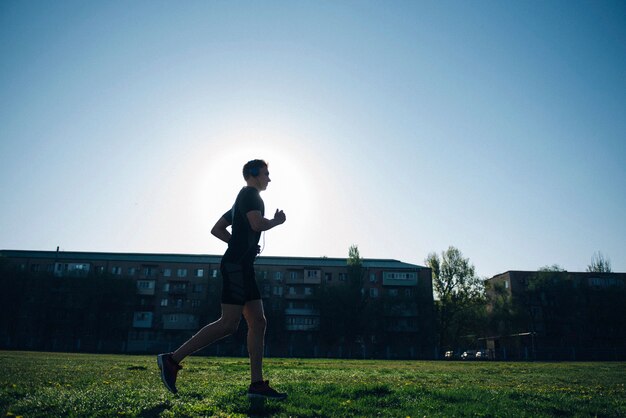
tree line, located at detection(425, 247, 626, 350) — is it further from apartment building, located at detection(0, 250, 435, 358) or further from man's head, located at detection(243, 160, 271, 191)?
man's head, located at detection(243, 160, 271, 191)

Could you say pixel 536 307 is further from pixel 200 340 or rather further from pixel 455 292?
pixel 200 340

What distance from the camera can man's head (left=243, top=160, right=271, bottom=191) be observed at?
203 inches

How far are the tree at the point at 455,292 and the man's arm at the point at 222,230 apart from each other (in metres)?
69.5

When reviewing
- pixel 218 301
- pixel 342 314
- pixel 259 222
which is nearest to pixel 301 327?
pixel 342 314

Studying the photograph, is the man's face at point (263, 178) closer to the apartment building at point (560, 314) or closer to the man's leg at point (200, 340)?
the man's leg at point (200, 340)

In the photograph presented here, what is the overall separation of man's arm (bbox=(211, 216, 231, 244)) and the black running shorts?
2.03 feet

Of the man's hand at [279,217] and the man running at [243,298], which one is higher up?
the man's hand at [279,217]

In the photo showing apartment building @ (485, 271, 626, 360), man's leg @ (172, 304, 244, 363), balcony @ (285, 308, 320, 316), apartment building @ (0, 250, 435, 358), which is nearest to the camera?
man's leg @ (172, 304, 244, 363)

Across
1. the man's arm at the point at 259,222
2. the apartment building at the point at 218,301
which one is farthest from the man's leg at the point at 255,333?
the apartment building at the point at 218,301

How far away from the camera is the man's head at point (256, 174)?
516 centimetres

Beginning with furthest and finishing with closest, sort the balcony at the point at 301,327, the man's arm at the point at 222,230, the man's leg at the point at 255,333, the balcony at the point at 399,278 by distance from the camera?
the balcony at the point at 399,278 → the balcony at the point at 301,327 → the man's arm at the point at 222,230 → the man's leg at the point at 255,333

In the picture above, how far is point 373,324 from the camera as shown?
6469 cm

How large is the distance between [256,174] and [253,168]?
9 cm

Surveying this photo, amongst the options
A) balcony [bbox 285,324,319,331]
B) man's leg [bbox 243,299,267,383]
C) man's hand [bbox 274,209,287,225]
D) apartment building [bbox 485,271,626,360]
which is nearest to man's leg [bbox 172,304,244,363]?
man's leg [bbox 243,299,267,383]
